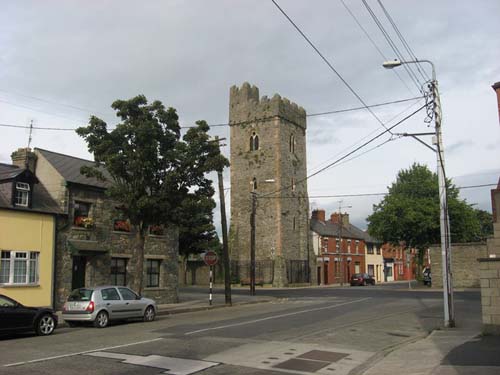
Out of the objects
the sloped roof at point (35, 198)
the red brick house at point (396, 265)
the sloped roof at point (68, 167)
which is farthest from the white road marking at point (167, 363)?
the red brick house at point (396, 265)

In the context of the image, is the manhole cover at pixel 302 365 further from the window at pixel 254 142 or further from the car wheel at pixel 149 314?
the window at pixel 254 142

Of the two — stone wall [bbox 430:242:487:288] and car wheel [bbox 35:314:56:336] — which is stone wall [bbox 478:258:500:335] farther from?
stone wall [bbox 430:242:487:288]

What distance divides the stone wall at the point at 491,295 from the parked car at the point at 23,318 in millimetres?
11910

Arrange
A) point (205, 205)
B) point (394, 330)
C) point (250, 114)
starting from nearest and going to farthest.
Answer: point (394, 330), point (205, 205), point (250, 114)

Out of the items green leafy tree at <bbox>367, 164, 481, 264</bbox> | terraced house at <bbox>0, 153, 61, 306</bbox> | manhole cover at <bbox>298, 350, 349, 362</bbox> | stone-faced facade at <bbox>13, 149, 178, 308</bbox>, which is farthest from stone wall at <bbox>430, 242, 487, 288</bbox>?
manhole cover at <bbox>298, 350, 349, 362</bbox>

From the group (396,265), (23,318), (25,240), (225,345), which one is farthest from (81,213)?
(396,265)

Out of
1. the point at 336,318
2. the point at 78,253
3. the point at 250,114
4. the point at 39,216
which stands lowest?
the point at 336,318

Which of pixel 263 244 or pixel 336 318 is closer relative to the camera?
pixel 336 318

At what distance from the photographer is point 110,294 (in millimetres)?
17734

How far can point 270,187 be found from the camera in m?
59.1

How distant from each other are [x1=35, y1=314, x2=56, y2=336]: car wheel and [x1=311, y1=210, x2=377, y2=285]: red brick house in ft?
156

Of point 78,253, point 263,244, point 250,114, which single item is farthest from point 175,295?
point 250,114

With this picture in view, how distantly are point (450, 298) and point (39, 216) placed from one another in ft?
53.6

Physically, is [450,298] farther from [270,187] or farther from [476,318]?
[270,187]
